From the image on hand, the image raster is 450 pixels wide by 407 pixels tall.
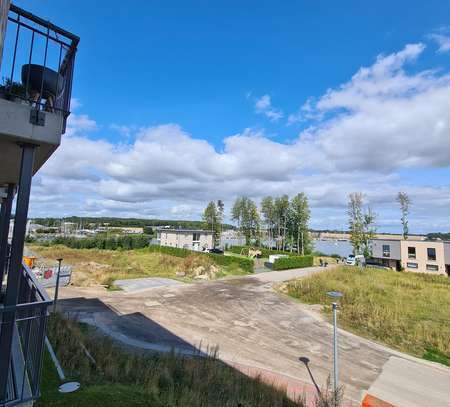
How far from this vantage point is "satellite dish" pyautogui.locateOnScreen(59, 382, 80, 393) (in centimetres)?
392

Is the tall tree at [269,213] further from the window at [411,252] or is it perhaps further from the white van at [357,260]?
the window at [411,252]

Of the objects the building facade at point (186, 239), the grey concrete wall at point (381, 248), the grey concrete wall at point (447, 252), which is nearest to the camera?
the grey concrete wall at point (447, 252)

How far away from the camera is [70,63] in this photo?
12.8ft

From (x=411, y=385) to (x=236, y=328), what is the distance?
625 centimetres

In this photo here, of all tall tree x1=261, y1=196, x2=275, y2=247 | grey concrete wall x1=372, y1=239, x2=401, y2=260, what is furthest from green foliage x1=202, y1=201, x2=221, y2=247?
grey concrete wall x1=372, y1=239, x2=401, y2=260

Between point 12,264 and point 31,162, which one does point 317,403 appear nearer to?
point 12,264

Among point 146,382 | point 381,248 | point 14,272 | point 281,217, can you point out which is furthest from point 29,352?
point 281,217

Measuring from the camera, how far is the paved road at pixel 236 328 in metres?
9.00

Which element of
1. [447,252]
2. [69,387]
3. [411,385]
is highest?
[447,252]

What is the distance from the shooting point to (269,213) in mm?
59500

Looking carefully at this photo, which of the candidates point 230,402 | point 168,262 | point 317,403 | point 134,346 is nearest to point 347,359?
point 317,403

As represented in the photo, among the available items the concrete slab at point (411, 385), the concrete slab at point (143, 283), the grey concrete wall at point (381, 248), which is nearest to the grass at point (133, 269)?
the concrete slab at point (143, 283)

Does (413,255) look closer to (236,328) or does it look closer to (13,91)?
(236,328)

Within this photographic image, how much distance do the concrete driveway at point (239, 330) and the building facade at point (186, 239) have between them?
1108 inches
